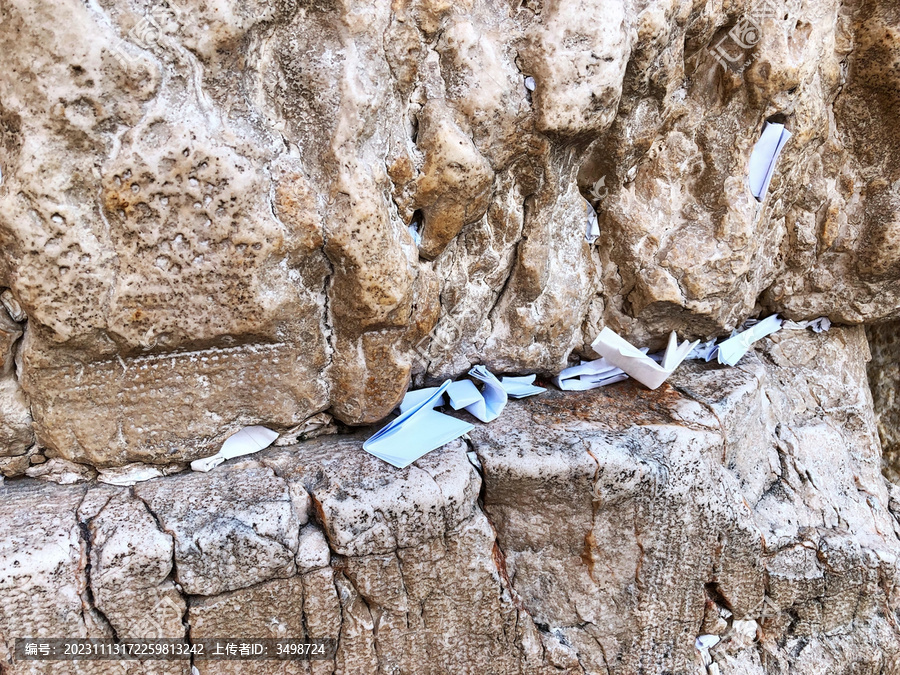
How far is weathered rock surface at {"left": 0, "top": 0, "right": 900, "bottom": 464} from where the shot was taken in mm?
1402

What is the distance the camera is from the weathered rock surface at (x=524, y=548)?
61.0 inches

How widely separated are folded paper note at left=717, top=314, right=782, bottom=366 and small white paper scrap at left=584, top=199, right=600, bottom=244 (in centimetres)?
68

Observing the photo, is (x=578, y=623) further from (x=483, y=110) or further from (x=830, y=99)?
(x=830, y=99)

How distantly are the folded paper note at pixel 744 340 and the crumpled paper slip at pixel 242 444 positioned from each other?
1611 millimetres

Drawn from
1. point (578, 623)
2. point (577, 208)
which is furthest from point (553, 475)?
point (577, 208)

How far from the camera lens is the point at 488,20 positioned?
1662mm

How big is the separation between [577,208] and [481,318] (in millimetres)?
475

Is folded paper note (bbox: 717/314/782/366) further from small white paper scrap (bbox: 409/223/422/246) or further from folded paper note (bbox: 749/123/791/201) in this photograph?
small white paper scrap (bbox: 409/223/422/246)

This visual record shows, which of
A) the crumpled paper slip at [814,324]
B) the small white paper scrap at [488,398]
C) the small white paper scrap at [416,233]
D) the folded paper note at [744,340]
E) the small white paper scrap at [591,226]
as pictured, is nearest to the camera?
the small white paper scrap at [416,233]

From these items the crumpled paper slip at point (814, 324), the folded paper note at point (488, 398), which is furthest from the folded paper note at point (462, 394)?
the crumpled paper slip at point (814, 324)

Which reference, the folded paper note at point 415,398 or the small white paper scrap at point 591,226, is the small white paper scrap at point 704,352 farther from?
the folded paper note at point 415,398

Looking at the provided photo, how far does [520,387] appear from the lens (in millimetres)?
2135

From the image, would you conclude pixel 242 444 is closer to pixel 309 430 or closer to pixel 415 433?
pixel 309 430

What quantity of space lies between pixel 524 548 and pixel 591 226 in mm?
1055
